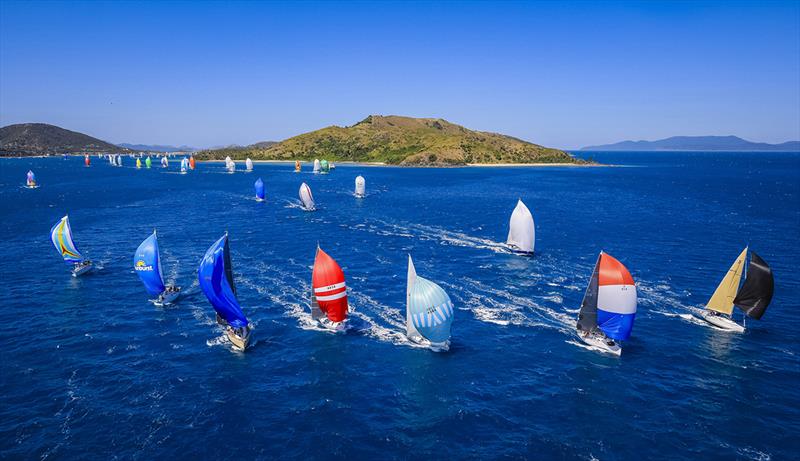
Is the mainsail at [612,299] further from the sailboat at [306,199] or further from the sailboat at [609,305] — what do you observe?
the sailboat at [306,199]

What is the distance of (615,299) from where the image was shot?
39.7 meters

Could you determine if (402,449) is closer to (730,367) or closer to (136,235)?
(730,367)

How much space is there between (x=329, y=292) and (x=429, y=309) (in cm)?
970

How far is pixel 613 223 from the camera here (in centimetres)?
10144

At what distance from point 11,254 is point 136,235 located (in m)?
17.7

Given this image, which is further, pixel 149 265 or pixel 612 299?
pixel 149 265

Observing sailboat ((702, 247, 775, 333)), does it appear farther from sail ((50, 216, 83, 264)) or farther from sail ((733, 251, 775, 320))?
sail ((50, 216, 83, 264))

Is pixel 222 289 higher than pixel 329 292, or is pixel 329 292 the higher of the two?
pixel 222 289

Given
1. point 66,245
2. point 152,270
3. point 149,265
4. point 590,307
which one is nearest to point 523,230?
point 590,307

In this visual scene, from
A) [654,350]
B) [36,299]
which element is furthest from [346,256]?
[654,350]

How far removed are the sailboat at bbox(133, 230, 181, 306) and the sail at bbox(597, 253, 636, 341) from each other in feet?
142

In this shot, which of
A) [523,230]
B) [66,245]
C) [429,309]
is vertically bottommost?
[429,309]

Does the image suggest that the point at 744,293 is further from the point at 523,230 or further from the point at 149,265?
the point at 149,265

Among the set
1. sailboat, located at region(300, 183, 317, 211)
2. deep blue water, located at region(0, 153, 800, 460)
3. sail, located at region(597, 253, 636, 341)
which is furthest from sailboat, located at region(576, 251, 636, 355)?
sailboat, located at region(300, 183, 317, 211)
